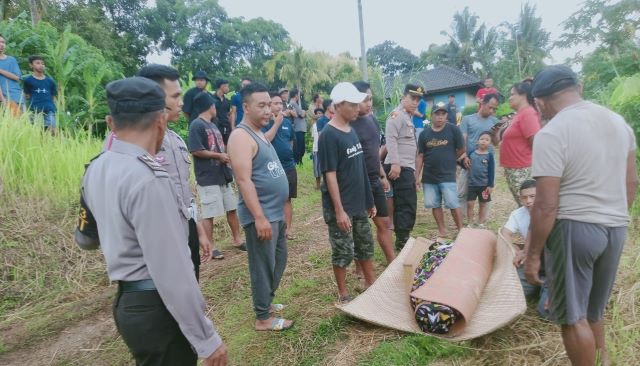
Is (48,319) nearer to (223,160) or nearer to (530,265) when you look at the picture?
(223,160)

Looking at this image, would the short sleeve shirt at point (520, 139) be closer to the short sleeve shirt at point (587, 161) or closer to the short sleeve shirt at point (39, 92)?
the short sleeve shirt at point (587, 161)

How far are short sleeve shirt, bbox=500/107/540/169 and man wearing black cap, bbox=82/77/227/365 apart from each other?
393 centimetres

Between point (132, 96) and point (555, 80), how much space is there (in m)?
2.05

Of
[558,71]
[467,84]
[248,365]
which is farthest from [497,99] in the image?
[467,84]

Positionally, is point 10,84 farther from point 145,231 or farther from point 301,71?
point 301,71

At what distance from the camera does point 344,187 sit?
3445 mm

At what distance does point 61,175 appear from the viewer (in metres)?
5.37

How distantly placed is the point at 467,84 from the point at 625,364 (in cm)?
3275

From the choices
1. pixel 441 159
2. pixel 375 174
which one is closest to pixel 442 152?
pixel 441 159

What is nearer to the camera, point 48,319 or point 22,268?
point 48,319

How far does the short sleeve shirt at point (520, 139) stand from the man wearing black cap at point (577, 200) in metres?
2.22

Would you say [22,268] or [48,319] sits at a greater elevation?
[22,268]

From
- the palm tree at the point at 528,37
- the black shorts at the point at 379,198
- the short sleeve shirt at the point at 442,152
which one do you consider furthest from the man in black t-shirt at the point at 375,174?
the palm tree at the point at 528,37

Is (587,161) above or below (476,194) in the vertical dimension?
above
